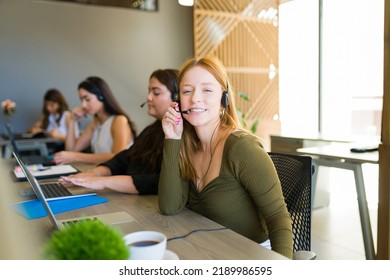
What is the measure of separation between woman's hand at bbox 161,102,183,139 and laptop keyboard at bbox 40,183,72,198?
1.45 feet

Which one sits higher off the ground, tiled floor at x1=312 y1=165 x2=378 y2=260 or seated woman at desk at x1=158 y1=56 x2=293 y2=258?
seated woman at desk at x1=158 y1=56 x2=293 y2=258

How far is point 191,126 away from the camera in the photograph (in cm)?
113

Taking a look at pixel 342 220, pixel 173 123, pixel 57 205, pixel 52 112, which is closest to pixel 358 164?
pixel 342 220

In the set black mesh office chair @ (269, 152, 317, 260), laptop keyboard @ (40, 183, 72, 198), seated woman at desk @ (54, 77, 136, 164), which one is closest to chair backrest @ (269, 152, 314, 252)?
black mesh office chair @ (269, 152, 317, 260)

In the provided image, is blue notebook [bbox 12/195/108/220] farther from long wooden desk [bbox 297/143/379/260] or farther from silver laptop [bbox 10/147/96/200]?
long wooden desk [bbox 297/143/379/260]

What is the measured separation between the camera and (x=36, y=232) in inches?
33.2

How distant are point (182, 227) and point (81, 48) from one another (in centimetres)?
379

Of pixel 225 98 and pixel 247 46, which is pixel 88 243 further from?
pixel 247 46

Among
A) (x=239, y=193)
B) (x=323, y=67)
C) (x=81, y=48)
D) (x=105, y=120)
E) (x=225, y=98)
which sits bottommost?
(x=239, y=193)

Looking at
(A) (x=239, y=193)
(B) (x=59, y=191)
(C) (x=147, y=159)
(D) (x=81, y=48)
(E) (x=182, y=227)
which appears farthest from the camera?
(D) (x=81, y=48)

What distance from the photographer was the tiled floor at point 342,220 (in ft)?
5.93

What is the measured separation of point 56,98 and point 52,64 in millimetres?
440

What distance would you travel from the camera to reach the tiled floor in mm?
1809
